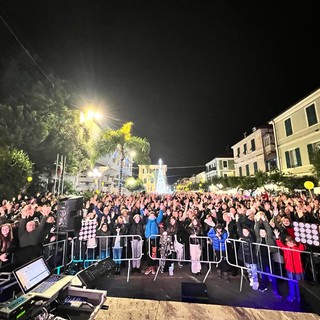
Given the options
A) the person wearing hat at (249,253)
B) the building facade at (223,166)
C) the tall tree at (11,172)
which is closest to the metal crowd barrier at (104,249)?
the person wearing hat at (249,253)

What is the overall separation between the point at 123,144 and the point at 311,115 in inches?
715

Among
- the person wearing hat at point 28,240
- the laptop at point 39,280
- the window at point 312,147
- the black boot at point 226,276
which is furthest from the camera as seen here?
the window at point 312,147

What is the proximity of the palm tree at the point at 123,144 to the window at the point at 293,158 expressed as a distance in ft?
50.6

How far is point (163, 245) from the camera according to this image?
6.24 metres

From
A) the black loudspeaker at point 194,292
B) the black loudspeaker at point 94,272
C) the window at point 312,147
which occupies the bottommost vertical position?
the black loudspeaker at point 194,292

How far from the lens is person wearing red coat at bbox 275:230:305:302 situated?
4.64 meters

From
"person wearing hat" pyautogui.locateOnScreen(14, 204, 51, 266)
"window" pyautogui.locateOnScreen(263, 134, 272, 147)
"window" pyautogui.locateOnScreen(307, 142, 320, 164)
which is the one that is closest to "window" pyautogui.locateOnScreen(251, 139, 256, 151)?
"window" pyautogui.locateOnScreen(263, 134, 272, 147)

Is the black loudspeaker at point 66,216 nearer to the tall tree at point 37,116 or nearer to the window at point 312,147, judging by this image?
the tall tree at point 37,116

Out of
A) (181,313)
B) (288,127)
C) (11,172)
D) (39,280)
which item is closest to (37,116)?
(11,172)

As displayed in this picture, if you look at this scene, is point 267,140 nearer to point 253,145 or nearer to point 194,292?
point 253,145

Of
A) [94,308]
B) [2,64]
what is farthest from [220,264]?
[2,64]

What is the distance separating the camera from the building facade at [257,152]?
25422 millimetres

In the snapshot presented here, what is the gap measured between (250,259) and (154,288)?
279 centimetres

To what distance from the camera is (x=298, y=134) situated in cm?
1909
